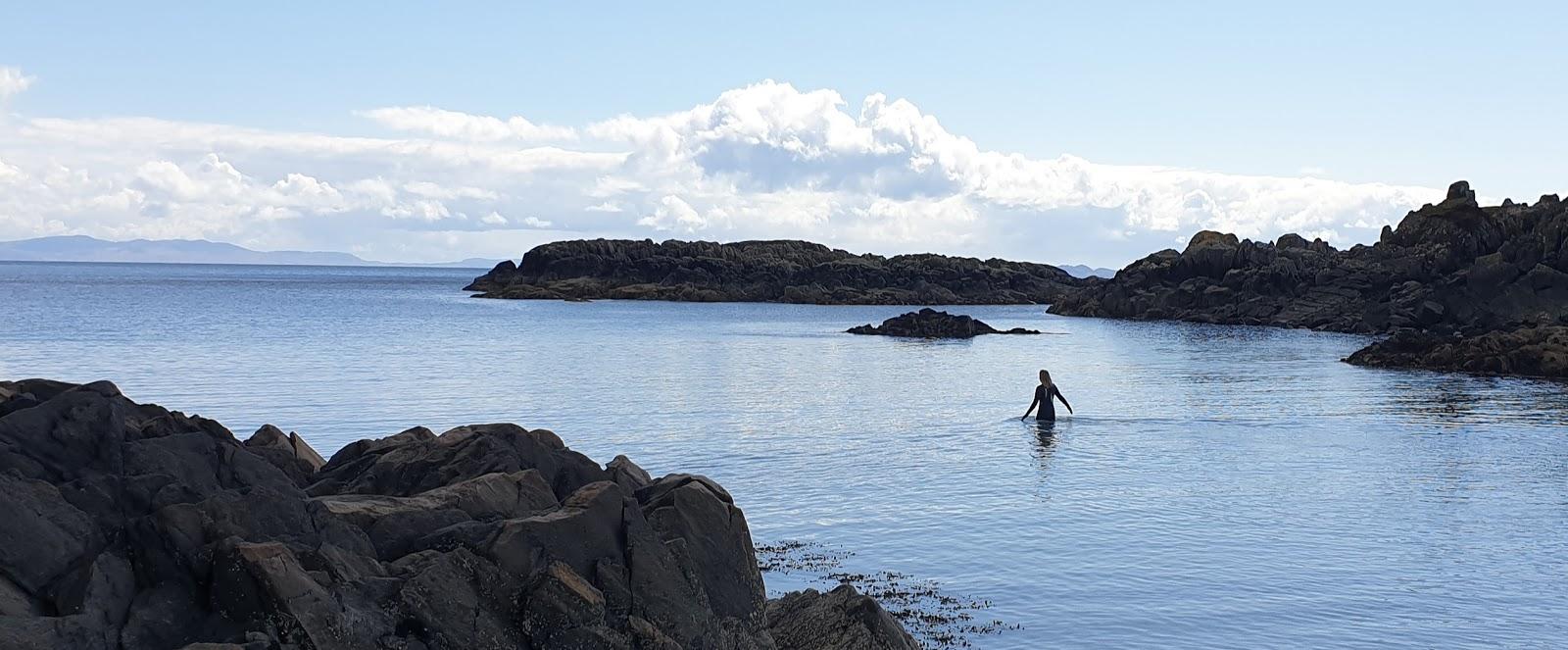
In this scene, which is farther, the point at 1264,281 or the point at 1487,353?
the point at 1264,281

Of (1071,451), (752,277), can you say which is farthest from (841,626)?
(752,277)

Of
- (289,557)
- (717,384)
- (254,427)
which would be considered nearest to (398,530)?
(289,557)

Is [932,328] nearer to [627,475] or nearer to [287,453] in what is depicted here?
[287,453]

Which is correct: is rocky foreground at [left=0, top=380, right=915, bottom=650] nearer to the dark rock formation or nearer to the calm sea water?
the calm sea water

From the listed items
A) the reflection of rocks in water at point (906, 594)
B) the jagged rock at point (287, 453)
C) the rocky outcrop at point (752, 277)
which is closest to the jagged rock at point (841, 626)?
the reflection of rocks in water at point (906, 594)

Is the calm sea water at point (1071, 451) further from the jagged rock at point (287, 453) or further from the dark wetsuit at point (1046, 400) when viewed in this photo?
the jagged rock at point (287, 453)

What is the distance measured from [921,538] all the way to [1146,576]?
12.9ft

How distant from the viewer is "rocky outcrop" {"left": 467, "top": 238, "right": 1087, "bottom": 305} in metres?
169

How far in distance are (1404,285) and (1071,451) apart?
243 feet

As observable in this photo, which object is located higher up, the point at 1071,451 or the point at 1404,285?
the point at 1404,285

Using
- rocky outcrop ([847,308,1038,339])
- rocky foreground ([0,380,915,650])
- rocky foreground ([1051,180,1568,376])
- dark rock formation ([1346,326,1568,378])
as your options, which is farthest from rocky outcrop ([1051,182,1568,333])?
rocky foreground ([0,380,915,650])

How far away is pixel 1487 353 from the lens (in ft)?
191

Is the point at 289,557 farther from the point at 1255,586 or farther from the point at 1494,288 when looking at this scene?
the point at 1494,288

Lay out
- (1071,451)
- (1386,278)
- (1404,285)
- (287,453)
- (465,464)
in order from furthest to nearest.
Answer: (1386,278) → (1404,285) → (1071,451) → (287,453) → (465,464)
